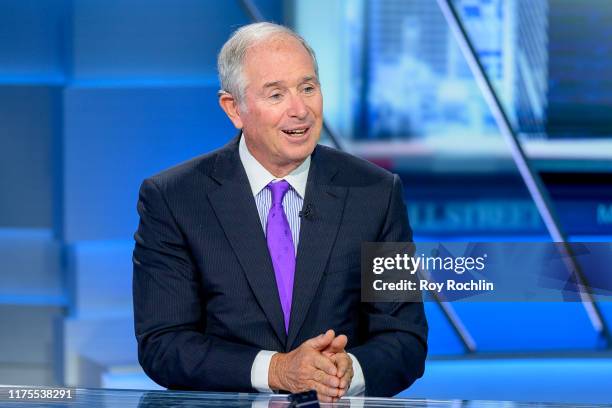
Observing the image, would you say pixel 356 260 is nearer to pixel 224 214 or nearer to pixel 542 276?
pixel 224 214

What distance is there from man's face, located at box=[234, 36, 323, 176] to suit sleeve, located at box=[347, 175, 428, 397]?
0.79 ft

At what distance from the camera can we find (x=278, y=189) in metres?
2.10

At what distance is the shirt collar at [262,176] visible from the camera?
211 cm

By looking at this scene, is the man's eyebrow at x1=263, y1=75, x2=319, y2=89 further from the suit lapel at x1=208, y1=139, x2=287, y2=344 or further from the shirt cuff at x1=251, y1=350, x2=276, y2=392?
the shirt cuff at x1=251, y1=350, x2=276, y2=392

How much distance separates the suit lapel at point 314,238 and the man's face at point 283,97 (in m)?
0.09

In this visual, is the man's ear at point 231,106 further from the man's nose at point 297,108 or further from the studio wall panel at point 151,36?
the studio wall panel at point 151,36

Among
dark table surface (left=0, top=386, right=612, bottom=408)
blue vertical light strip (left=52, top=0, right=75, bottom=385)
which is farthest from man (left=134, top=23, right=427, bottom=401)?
blue vertical light strip (left=52, top=0, right=75, bottom=385)

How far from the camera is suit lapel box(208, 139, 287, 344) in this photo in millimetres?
1991

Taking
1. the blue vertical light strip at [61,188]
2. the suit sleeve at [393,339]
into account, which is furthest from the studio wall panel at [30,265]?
the suit sleeve at [393,339]

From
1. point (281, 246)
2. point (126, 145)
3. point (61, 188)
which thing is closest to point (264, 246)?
point (281, 246)

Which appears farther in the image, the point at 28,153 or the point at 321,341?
the point at 28,153

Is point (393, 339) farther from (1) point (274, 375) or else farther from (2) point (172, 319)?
(2) point (172, 319)

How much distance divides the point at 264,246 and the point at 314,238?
0.33ft

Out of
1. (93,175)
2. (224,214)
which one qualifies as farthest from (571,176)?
(224,214)
